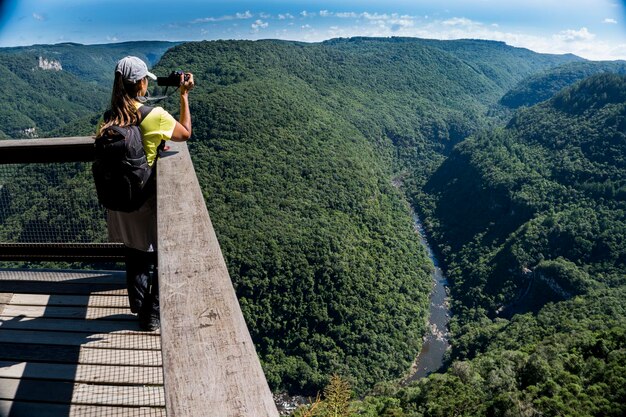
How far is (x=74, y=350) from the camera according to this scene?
257 centimetres

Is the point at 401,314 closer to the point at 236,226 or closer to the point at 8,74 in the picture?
the point at 236,226

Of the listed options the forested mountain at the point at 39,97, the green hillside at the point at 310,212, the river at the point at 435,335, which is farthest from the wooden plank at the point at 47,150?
the forested mountain at the point at 39,97

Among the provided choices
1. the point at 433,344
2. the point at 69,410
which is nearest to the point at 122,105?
the point at 69,410

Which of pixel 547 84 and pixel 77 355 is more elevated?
pixel 547 84

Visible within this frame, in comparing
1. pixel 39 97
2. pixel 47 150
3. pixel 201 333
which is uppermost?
pixel 39 97

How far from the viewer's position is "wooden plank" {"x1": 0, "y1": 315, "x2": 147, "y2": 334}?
9.07 feet

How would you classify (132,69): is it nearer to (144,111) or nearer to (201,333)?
(144,111)

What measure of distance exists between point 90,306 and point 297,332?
37736 mm

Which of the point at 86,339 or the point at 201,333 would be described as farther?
the point at 86,339

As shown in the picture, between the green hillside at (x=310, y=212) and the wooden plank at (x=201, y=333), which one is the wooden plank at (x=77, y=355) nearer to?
the wooden plank at (x=201, y=333)

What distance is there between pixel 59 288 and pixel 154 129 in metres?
1.72

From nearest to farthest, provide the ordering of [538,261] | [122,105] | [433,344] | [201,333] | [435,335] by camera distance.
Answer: [201,333] → [122,105] → [433,344] → [435,335] → [538,261]

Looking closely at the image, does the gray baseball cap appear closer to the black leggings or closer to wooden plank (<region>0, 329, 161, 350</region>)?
the black leggings

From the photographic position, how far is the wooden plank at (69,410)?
2.13 metres
